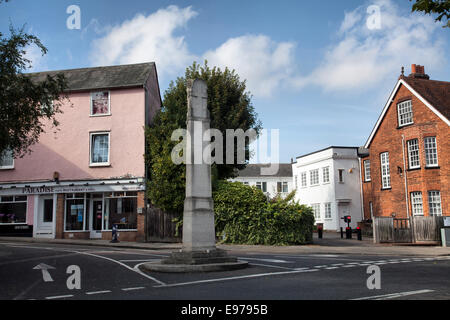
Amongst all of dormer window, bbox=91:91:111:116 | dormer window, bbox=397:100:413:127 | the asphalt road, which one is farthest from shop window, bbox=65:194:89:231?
dormer window, bbox=397:100:413:127

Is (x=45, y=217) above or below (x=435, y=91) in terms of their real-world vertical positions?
below

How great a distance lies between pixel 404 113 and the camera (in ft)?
99.3

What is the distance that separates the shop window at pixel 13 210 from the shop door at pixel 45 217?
0.98 m

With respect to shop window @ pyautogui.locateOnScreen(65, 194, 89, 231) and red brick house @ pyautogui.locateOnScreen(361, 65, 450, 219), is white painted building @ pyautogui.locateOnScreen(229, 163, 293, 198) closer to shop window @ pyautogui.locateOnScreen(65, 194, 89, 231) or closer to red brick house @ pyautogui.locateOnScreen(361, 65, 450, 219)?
red brick house @ pyautogui.locateOnScreen(361, 65, 450, 219)

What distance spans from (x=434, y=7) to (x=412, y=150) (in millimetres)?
22079

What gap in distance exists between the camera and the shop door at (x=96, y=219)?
2641 centimetres

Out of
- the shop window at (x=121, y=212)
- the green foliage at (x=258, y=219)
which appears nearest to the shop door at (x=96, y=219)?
the shop window at (x=121, y=212)

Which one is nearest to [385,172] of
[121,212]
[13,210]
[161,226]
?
[161,226]

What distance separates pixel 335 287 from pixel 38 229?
22844 mm

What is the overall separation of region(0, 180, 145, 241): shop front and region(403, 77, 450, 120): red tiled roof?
19.4 m

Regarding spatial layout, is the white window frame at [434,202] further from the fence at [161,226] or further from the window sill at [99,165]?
the window sill at [99,165]

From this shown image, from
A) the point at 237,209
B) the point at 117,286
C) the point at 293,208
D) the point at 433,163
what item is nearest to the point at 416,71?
the point at 433,163

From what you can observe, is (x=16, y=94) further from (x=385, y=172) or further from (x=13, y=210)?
(x=385, y=172)

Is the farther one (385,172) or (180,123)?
(385,172)
